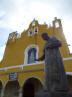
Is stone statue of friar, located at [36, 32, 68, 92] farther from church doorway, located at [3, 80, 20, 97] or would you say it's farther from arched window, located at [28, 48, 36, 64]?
church doorway, located at [3, 80, 20, 97]

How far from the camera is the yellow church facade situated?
810cm

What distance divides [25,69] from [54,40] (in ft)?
18.9

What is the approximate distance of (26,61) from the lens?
1065cm

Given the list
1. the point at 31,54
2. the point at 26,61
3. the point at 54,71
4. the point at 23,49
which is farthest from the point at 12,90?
the point at 54,71

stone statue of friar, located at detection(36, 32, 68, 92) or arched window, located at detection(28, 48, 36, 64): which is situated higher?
arched window, located at detection(28, 48, 36, 64)

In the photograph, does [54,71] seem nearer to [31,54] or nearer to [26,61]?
[26,61]

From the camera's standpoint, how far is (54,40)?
138 inches

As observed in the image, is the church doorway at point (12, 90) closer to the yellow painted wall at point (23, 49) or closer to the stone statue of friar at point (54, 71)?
the yellow painted wall at point (23, 49)

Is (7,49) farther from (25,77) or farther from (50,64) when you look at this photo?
(50,64)

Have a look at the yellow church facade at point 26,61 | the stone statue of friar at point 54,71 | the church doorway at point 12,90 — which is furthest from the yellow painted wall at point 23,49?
the stone statue of friar at point 54,71

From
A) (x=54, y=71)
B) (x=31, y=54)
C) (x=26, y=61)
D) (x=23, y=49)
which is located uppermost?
(x=23, y=49)

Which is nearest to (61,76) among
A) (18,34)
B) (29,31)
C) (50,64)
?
(50,64)

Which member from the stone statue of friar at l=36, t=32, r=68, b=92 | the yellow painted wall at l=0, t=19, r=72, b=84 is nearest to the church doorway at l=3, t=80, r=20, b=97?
the yellow painted wall at l=0, t=19, r=72, b=84

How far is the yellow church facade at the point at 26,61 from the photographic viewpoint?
26.6 ft
